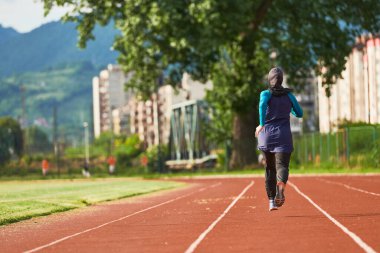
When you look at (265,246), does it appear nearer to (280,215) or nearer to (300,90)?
(280,215)

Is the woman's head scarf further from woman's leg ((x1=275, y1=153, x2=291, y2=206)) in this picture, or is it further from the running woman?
woman's leg ((x1=275, y1=153, x2=291, y2=206))

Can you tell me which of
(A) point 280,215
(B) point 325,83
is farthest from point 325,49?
(A) point 280,215

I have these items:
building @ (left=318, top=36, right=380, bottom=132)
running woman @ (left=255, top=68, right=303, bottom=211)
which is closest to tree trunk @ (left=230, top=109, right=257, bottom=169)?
running woman @ (left=255, top=68, right=303, bottom=211)

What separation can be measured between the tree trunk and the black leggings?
1500 inches

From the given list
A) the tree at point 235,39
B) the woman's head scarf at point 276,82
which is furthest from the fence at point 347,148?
the woman's head scarf at point 276,82

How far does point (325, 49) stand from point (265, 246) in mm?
40555

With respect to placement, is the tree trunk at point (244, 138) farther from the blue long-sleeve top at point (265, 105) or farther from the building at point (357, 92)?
the building at point (357, 92)

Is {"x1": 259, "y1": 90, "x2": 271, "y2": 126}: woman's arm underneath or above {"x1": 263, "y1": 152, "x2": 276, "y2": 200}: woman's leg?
above

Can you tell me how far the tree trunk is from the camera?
54500 millimetres

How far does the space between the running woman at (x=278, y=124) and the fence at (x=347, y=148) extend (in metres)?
32.4

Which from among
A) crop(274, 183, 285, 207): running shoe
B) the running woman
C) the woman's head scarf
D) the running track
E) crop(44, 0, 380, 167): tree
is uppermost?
crop(44, 0, 380, 167): tree

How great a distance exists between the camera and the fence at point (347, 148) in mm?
48312

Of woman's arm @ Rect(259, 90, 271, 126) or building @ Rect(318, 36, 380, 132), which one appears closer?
woman's arm @ Rect(259, 90, 271, 126)

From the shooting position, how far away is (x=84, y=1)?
1970 inches
